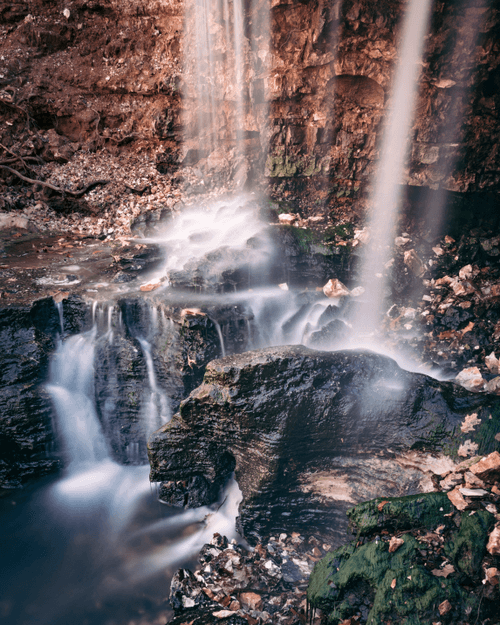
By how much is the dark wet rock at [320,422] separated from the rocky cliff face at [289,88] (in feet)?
14.4

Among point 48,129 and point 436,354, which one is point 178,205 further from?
point 436,354

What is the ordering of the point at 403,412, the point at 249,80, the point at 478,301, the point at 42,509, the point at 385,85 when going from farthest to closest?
the point at 249,80
the point at 385,85
the point at 478,301
the point at 42,509
the point at 403,412

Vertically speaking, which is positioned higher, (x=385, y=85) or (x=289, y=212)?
(x=385, y=85)

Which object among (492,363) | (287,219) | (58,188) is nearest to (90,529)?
(492,363)

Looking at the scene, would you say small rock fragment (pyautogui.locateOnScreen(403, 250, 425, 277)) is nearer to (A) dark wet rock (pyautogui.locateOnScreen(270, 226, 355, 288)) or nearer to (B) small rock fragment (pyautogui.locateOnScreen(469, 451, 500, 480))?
(A) dark wet rock (pyautogui.locateOnScreen(270, 226, 355, 288))

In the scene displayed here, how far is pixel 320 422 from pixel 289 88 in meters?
6.22

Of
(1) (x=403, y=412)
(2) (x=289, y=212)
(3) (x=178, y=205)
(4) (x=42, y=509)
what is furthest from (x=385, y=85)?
(4) (x=42, y=509)

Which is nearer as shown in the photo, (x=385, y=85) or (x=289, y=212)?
(x=385, y=85)

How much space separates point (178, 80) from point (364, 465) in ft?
26.9

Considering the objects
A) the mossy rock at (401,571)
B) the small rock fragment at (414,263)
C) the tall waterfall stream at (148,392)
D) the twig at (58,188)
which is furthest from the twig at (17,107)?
the mossy rock at (401,571)

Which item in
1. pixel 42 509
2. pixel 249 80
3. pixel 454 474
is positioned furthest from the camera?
pixel 249 80

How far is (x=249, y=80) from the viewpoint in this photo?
7977mm

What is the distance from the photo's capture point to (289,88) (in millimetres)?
7492

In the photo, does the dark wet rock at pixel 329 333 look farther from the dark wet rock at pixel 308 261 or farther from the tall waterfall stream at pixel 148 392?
the dark wet rock at pixel 308 261
